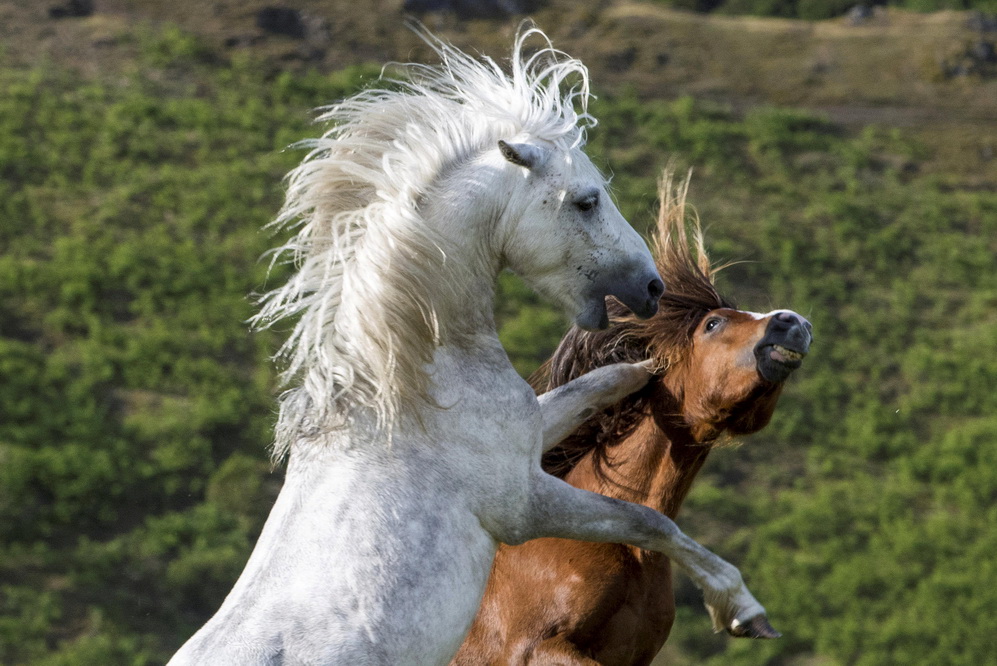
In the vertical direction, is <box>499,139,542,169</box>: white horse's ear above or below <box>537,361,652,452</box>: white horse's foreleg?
above

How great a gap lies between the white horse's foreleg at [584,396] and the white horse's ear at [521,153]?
0.84 meters

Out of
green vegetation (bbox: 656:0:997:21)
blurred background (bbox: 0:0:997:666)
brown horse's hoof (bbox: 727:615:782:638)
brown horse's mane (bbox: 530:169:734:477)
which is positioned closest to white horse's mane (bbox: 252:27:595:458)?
brown horse's mane (bbox: 530:169:734:477)

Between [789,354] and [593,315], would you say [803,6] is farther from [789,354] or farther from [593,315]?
[593,315]

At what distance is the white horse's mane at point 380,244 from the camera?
3721 mm

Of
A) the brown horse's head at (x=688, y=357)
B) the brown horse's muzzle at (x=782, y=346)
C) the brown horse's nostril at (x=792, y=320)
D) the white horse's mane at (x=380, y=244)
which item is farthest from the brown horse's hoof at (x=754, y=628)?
the white horse's mane at (x=380, y=244)

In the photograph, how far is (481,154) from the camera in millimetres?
3879

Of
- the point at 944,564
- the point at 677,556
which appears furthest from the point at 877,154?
the point at 677,556

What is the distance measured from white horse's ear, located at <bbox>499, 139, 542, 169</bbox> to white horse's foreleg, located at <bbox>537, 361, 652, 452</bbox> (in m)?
0.84

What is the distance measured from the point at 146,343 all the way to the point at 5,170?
4.14 meters

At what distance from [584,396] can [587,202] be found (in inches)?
28.4

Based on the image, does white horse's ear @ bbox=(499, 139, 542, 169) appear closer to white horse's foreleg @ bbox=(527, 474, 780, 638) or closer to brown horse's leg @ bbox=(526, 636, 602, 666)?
white horse's foreleg @ bbox=(527, 474, 780, 638)

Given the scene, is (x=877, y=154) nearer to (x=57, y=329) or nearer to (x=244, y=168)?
(x=244, y=168)

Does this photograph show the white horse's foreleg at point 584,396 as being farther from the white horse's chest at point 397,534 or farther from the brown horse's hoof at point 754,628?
the brown horse's hoof at point 754,628

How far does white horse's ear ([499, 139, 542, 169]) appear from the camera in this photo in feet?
12.3
